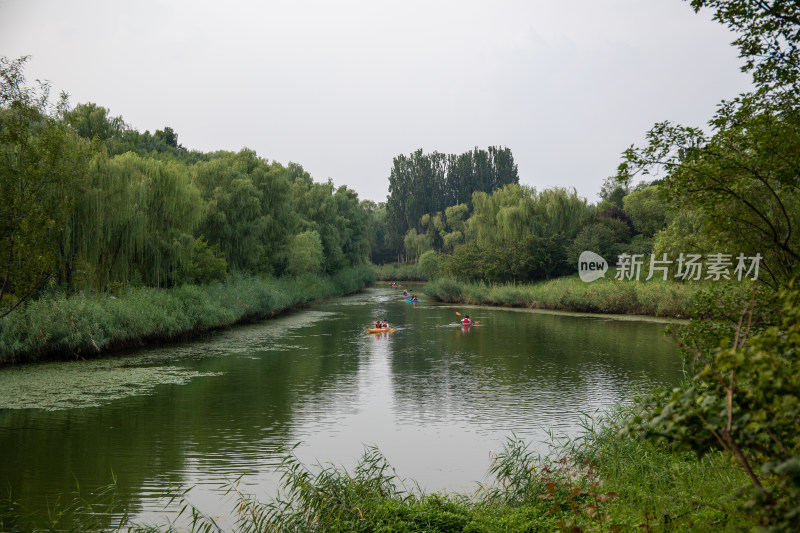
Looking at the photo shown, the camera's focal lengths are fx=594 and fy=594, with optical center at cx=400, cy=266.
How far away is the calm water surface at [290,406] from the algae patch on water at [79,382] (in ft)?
0.16

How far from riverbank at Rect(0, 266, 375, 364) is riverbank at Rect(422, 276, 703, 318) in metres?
15.7

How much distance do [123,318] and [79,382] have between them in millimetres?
4699

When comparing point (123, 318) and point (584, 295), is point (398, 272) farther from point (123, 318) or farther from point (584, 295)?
point (123, 318)

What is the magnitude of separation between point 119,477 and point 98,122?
26.1 meters

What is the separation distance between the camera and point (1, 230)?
8.75 m

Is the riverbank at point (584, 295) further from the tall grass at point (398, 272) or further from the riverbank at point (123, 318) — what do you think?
Result: the tall grass at point (398, 272)

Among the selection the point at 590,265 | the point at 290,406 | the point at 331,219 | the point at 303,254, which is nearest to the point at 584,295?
the point at 590,265

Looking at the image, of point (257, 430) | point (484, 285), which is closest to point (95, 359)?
point (257, 430)

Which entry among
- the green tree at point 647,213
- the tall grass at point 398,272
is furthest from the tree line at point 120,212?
the tall grass at point 398,272

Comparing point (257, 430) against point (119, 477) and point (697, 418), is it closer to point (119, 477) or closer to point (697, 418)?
point (119, 477)

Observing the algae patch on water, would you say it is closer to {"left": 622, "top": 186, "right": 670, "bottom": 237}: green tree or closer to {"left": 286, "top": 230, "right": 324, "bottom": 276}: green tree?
{"left": 286, "top": 230, "right": 324, "bottom": 276}: green tree

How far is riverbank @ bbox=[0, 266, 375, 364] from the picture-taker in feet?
54.3

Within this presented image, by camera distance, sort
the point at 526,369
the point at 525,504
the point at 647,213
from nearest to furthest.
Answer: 1. the point at 525,504
2. the point at 526,369
3. the point at 647,213

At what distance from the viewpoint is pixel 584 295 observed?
3341 cm
